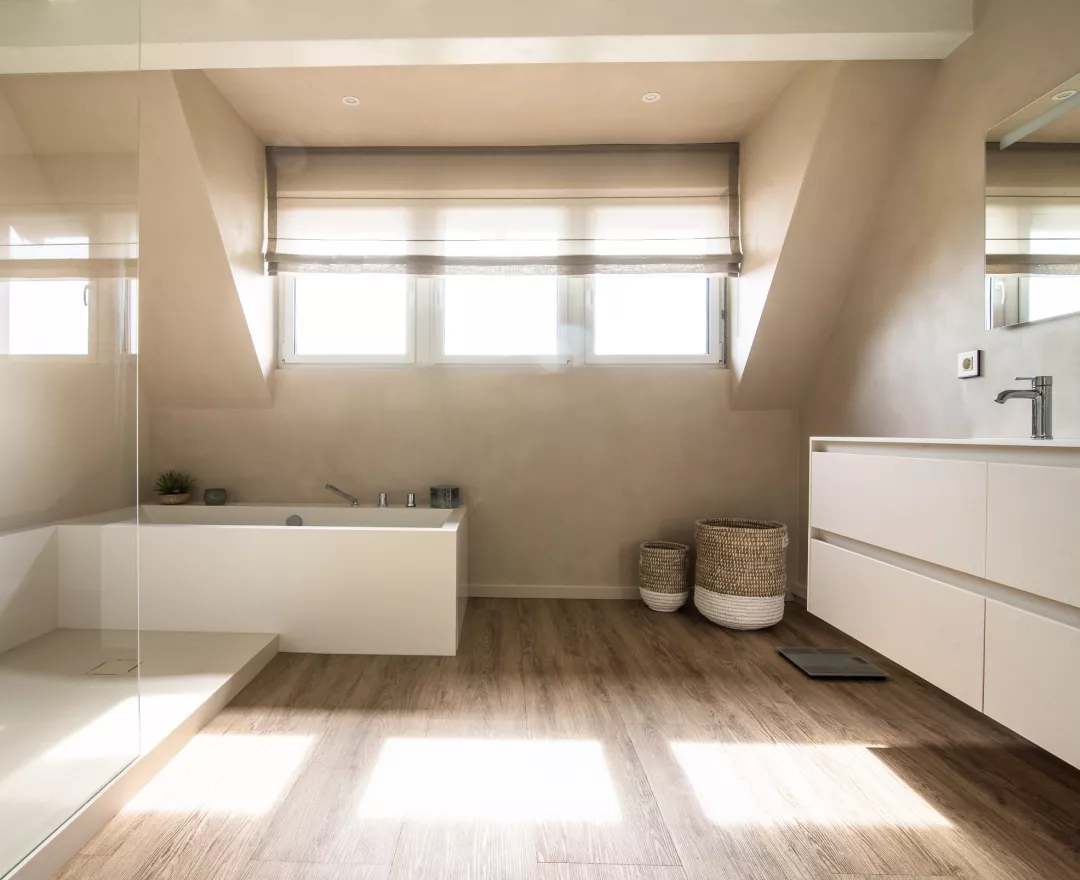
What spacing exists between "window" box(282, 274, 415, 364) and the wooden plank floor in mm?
1708

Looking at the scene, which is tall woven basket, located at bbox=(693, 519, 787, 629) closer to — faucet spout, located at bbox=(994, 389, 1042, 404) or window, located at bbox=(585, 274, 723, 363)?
window, located at bbox=(585, 274, 723, 363)

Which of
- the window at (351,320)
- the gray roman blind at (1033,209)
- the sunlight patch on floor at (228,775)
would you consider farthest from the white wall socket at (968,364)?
the window at (351,320)

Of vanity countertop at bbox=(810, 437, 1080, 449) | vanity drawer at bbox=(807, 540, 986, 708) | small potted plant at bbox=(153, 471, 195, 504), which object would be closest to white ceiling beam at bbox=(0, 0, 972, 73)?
vanity countertop at bbox=(810, 437, 1080, 449)

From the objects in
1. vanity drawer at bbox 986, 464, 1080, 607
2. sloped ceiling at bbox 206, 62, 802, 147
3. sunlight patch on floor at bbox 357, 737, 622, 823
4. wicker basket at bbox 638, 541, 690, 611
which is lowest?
sunlight patch on floor at bbox 357, 737, 622, 823

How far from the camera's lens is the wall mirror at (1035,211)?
5.40 feet

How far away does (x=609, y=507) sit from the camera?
322 cm

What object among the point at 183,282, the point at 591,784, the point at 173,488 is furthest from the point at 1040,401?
the point at 173,488

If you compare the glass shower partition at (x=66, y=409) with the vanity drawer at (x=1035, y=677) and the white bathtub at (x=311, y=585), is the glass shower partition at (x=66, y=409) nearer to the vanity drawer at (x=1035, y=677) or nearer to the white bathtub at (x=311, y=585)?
the white bathtub at (x=311, y=585)

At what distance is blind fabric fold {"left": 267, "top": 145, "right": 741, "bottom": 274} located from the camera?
10.1ft

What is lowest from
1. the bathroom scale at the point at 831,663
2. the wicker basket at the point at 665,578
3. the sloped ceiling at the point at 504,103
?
the bathroom scale at the point at 831,663

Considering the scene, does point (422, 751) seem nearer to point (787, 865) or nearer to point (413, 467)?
point (787, 865)

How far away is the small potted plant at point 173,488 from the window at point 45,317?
2113mm

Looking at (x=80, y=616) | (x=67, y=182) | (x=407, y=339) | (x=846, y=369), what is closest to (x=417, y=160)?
(x=407, y=339)

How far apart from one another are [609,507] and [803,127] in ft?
6.48
